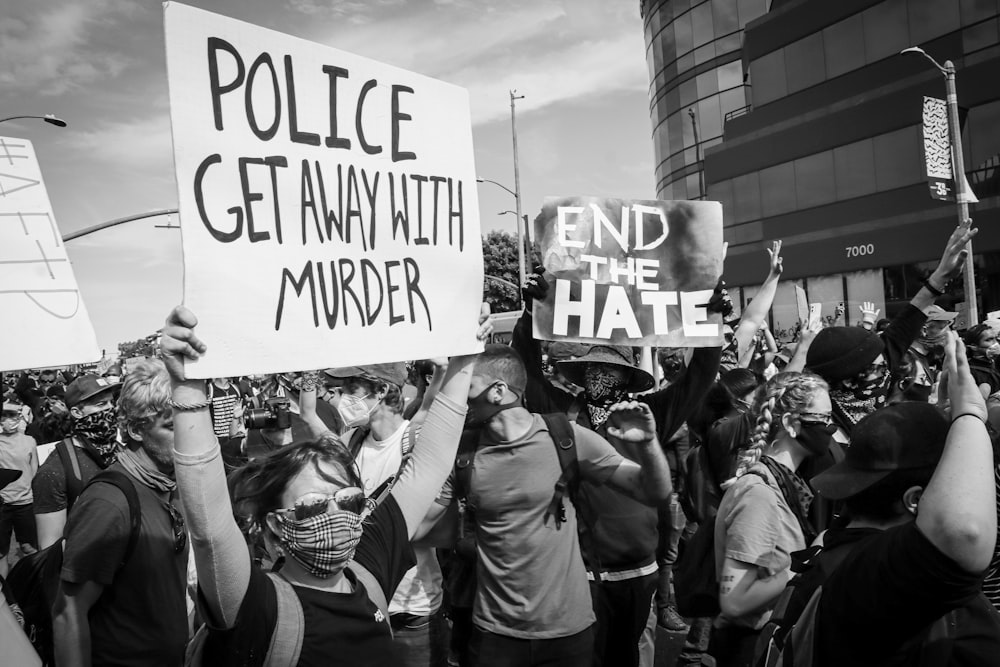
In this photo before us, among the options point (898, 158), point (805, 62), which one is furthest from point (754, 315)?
point (805, 62)

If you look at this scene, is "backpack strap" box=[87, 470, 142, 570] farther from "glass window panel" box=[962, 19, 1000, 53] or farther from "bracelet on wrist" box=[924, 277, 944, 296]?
"glass window panel" box=[962, 19, 1000, 53]

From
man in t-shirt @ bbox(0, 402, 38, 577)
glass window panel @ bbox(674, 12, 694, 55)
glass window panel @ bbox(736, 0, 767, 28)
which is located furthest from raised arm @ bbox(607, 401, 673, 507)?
glass window panel @ bbox(674, 12, 694, 55)

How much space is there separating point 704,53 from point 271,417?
1458 inches

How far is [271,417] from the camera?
6055 millimetres

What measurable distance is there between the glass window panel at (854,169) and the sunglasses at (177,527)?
2847cm

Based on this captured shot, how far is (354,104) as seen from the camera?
241cm

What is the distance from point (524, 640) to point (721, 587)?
0.93 meters

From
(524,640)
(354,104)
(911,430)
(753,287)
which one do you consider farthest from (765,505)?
(753,287)

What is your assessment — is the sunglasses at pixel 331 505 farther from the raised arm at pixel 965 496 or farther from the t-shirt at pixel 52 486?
the t-shirt at pixel 52 486

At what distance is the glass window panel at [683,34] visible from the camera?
3838 centimetres

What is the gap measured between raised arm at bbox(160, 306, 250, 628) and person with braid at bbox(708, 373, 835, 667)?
1762 millimetres

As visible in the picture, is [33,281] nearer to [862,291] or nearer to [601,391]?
[601,391]

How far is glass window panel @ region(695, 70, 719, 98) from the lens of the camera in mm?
37125

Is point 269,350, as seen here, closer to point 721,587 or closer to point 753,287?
point 721,587
